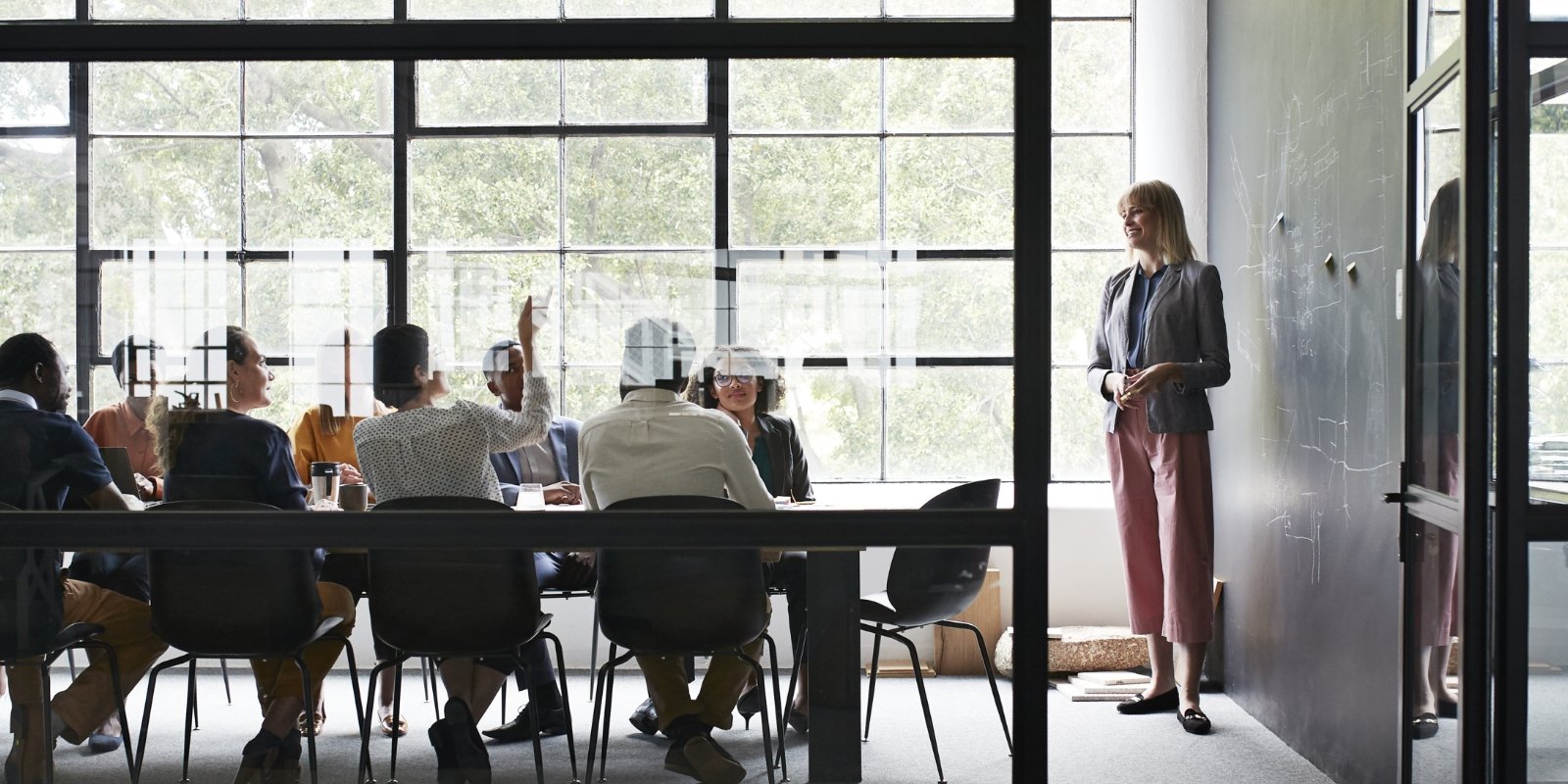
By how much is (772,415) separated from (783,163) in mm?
475

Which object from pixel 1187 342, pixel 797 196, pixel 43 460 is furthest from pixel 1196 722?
pixel 43 460

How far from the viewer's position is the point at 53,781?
2635 mm

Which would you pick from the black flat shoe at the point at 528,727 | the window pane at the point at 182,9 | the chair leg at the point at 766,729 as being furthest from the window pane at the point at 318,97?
the chair leg at the point at 766,729

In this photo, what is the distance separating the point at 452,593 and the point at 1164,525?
2.65 meters

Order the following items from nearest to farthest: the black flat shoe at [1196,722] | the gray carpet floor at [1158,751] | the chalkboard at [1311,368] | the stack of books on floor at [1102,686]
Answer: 1. the chalkboard at [1311,368]
2. the gray carpet floor at [1158,751]
3. the black flat shoe at [1196,722]
4. the stack of books on floor at [1102,686]

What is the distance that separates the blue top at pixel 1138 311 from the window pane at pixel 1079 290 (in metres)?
1.02

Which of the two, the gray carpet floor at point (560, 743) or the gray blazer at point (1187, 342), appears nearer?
the gray carpet floor at point (560, 743)

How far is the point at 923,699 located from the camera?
249cm

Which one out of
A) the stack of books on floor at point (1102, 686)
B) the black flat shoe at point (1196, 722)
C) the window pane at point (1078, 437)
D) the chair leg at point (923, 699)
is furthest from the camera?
the window pane at point (1078, 437)

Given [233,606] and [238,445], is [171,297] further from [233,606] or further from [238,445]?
[233,606]

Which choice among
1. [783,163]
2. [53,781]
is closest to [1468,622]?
[783,163]

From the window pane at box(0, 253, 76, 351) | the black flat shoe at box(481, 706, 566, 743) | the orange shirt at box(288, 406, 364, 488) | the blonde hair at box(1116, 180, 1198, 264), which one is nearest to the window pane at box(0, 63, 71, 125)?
the window pane at box(0, 253, 76, 351)

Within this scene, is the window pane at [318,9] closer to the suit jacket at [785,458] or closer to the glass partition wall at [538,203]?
the glass partition wall at [538,203]

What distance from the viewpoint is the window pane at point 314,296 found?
2557 millimetres
